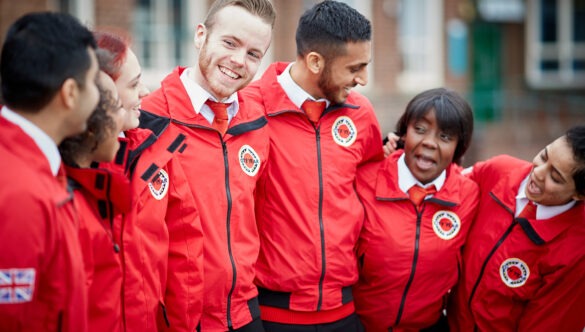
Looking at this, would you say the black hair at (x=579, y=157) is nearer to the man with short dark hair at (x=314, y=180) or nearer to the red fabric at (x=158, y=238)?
the man with short dark hair at (x=314, y=180)

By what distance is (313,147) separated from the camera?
2838mm

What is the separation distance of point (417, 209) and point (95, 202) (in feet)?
5.14

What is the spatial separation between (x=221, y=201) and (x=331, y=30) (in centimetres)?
98

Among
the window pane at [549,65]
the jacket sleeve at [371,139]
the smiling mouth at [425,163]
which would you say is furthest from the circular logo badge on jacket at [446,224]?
the window pane at [549,65]

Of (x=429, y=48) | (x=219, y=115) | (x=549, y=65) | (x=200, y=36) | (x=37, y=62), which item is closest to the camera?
(x=37, y=62)

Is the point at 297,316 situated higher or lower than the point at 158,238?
lower

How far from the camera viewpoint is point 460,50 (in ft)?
43.2

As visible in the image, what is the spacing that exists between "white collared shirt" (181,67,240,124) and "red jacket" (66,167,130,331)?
1.91ft

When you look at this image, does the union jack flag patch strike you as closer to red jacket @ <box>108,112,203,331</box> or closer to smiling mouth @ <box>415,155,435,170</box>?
red jacket @ <box>108,112,203,331</box>

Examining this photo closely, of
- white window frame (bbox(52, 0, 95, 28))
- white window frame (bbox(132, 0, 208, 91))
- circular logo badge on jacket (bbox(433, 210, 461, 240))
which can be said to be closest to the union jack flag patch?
circular logo badge on jacket (bbox(433, 210, 461, 240))

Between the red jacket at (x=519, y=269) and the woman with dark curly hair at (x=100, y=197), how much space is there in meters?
1.75

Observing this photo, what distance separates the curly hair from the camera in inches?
80.6

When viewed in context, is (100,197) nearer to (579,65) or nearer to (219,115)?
(219,115)

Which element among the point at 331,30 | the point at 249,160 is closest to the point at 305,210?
the point at 249,160
